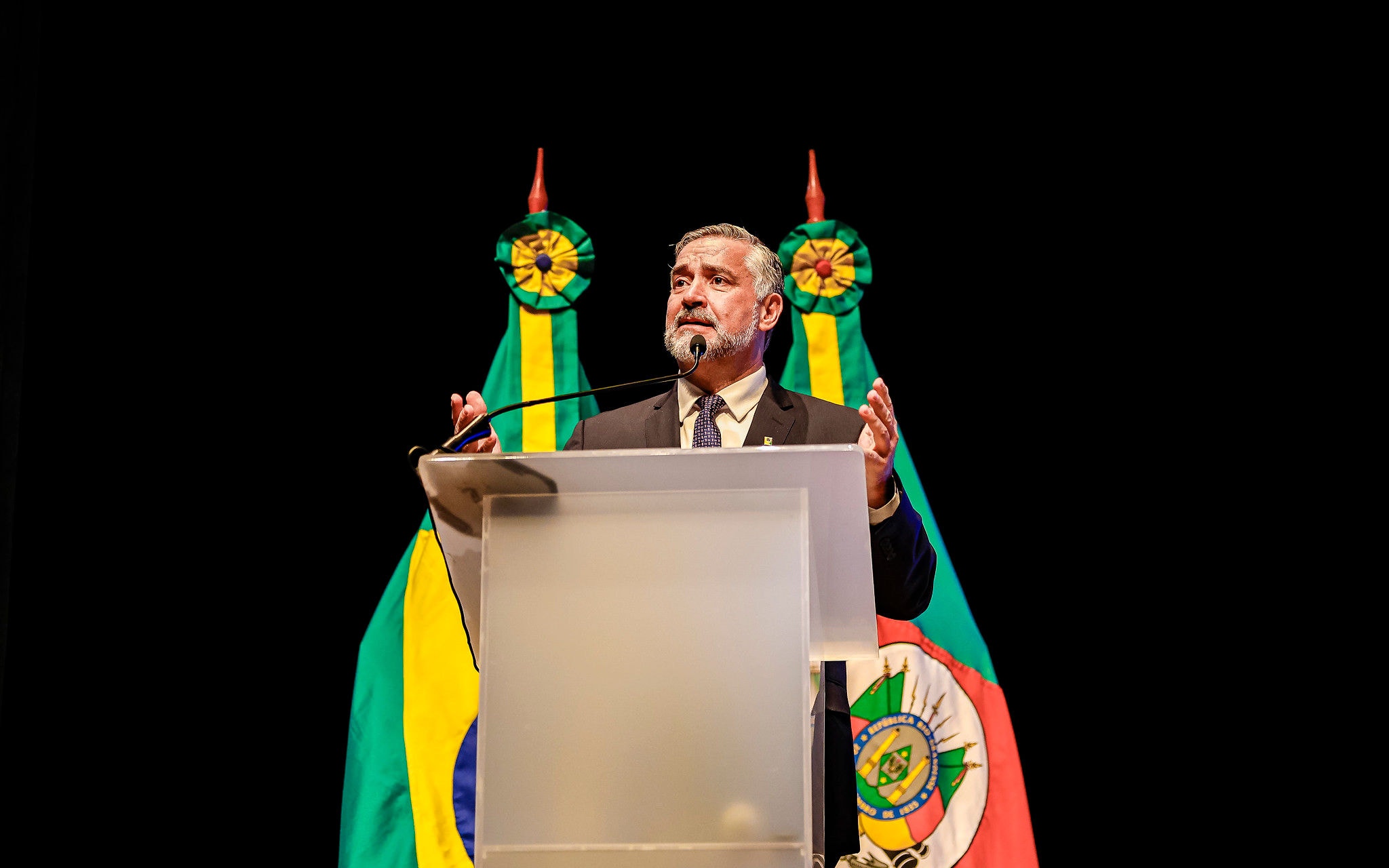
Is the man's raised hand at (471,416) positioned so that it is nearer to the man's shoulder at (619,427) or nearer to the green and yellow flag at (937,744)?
the man's shoulder at (619,427)

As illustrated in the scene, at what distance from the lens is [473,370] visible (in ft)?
10.6

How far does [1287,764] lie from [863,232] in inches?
65.5

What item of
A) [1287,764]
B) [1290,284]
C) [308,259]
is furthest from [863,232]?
[1287,764]

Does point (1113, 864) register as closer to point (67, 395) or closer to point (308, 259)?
point (308, 259)

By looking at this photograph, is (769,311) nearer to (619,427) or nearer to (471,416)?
(619,427)

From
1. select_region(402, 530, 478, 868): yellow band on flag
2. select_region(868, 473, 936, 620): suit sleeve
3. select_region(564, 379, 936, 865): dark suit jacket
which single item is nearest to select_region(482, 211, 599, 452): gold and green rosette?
select_region(402, 530, 478, 868): yellow band on flag

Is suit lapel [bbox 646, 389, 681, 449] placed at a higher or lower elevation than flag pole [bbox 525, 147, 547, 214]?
lower

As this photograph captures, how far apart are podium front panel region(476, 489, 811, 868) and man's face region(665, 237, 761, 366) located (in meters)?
0.95

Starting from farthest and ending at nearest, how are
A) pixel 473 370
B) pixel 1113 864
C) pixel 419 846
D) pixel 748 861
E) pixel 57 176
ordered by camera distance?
pixel 473 370 → pixel 57 176 → pixel 1113 864 → pixel 419 846 → pixel 748 861

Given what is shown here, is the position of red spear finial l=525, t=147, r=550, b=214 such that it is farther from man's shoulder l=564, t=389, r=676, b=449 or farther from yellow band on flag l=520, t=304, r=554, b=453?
man's shoulder l=564, t=389, r=676, b=449

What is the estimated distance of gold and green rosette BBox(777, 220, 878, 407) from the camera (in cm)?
297

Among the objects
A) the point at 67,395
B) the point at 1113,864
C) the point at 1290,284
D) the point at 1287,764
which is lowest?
the point at 1113,864

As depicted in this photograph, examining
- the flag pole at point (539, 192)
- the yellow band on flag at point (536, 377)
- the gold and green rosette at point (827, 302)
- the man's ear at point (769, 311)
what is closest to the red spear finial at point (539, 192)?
the flag pole at point (539, 192)

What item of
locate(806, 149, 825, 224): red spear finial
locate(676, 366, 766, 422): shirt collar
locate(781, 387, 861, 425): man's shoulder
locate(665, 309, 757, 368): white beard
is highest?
locate(806, 149, 825, 224): red spear finial
